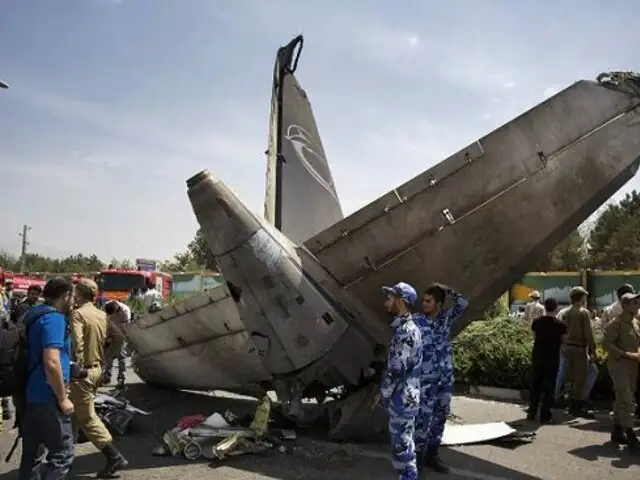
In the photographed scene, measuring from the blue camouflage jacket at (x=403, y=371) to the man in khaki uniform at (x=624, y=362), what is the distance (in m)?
3.68

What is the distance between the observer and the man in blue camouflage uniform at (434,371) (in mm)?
5613

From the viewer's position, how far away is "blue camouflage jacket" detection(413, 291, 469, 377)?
18.5 ft

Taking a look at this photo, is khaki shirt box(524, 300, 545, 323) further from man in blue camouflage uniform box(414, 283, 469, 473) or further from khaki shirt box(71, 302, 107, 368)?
khaki shirt box(71, 302, 107, 368)

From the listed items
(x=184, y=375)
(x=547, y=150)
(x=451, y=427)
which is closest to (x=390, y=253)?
(x=547, y=150)

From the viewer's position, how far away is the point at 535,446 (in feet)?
23.5

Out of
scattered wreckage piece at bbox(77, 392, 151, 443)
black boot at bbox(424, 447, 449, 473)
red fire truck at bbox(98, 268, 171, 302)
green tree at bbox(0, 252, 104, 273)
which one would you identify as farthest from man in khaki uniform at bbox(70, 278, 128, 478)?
green tree at bbox(0, 252, 104, 273)

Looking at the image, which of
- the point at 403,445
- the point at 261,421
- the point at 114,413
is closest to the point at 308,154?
the point at 261,421

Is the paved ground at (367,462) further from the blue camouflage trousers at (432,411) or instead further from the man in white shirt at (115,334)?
the man in white shirt at (115,334)

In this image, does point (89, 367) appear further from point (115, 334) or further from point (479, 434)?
point (479, 434)

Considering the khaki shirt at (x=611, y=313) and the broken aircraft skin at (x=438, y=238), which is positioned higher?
the broken aircraft skin at (x=438, y=238)

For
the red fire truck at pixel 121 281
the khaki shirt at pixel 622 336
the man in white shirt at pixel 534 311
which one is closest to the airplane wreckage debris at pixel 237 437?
the khaki shirt at pixel 622 336

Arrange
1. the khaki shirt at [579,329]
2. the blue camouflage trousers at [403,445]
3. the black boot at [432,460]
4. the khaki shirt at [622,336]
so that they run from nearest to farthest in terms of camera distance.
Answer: the blue camouflage trousers at [403,445] < the black boot at [432,460] < the khaki shirt at [622,336] < the khaki shirt at [579,329]

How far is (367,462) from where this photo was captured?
619 cm

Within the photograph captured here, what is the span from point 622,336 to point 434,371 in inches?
118
